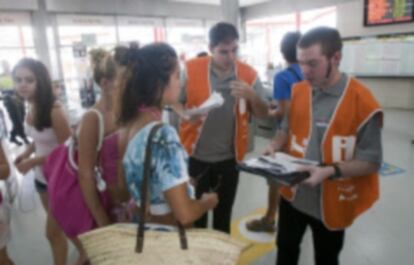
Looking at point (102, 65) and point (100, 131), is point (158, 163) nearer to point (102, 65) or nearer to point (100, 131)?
point (100, 131)

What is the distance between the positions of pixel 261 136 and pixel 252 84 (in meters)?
3.95

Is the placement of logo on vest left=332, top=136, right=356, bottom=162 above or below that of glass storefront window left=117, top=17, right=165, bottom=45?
below

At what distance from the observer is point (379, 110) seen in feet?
3.97

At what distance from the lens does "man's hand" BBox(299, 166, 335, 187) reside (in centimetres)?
123

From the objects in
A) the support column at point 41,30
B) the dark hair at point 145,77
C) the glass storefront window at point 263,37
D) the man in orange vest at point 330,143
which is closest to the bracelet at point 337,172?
the man in orange vest at point 330,143

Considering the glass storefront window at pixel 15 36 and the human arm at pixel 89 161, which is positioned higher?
the glass storefront window at pixel 15 36

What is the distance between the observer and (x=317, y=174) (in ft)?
4.05

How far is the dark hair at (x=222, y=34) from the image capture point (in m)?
1.73

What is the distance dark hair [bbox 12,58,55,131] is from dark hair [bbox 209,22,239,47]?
3.29ft

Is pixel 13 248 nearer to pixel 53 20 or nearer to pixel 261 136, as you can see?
pixel 261 136

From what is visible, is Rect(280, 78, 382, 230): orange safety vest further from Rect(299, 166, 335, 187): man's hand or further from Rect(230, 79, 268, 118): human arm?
Rect(230, 79, 268, 118): human arm

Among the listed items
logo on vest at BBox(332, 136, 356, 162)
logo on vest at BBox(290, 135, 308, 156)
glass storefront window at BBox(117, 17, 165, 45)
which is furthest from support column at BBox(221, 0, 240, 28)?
glass storefront window at BBox(117, 17, 165, 45)

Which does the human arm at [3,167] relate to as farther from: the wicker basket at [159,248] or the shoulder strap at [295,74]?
the shoulder strap at [295,74]

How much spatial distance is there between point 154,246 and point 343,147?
86 cm
